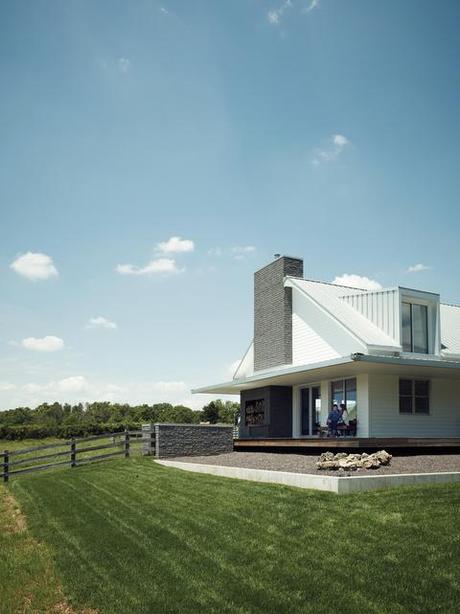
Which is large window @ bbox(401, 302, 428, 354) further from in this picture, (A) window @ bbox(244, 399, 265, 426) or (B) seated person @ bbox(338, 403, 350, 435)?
(A) window @ bbox(244, 399, 265, 426)

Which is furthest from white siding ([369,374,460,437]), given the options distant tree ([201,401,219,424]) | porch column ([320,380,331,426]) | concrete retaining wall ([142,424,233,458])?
distant tree ([201,401,219,424])

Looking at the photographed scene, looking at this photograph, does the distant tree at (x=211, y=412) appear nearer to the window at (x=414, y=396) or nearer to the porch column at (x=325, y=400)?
the porch column at (x=325, y=400)

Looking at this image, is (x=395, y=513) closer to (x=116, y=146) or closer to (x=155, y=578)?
(x=155, y=578)

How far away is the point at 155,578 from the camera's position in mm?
7590

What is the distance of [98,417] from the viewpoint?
2633 inches

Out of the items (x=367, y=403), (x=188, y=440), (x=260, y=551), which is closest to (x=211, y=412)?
(x=188, y=440)

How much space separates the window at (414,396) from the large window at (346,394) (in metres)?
1.59

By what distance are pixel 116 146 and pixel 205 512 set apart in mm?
12735

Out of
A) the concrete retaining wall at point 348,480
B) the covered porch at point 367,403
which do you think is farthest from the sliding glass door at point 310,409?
the concrete retaining wall at point 348,480

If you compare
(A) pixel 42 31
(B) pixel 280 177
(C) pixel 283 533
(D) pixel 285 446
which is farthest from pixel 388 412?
(A) pixel 42 31

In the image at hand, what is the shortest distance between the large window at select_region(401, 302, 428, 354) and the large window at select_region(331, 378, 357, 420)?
2301 millimetres

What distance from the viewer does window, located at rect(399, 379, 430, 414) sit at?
20.6 metres

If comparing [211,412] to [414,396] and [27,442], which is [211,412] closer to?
[27,442]

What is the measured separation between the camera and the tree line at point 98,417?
45281 mm
